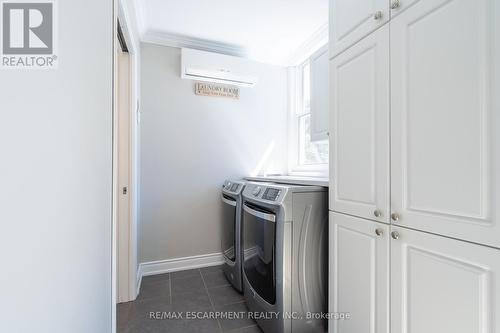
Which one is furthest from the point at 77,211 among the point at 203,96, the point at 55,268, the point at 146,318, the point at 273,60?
the point at 273,60

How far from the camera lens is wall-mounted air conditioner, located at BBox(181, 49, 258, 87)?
2.38 m

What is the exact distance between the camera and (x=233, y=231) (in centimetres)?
213

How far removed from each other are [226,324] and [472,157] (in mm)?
1720

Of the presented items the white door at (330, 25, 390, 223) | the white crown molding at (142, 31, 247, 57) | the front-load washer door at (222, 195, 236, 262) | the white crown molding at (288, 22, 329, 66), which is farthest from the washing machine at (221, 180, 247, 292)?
the white crown molding at (288, 22, 329, 66)

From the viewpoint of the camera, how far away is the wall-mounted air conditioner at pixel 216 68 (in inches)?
93.6

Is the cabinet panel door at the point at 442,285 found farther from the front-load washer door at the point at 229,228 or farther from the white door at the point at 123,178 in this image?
the white door at the point at 123,178

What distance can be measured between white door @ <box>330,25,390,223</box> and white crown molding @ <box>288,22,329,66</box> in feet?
3.97

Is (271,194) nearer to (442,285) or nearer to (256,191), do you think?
(256,191)

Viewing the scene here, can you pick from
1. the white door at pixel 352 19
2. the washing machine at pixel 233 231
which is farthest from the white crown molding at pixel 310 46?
the washing machine at pixel 233 231

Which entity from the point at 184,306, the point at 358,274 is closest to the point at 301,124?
the point at 358,274

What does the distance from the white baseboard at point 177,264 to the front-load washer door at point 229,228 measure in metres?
0.32

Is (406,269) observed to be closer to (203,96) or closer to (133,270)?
(133,270)

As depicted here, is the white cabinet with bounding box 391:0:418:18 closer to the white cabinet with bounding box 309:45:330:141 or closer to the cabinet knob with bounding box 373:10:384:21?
the cabinet knob with bounding box 373:10:384:21

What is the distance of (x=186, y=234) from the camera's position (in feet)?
8.15
